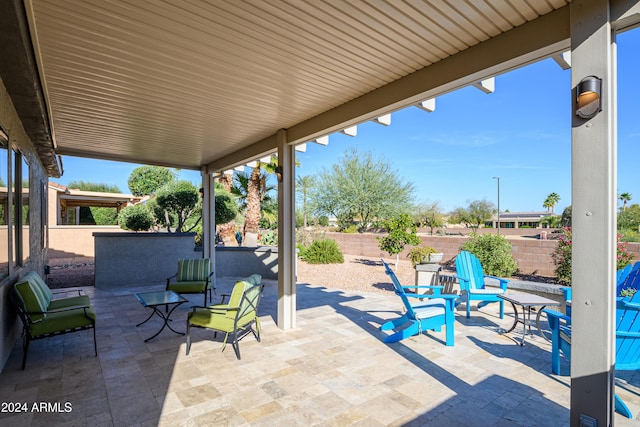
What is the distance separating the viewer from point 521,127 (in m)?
30.2

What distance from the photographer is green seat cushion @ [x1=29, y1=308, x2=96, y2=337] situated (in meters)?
3.71

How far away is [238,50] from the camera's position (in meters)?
2.80

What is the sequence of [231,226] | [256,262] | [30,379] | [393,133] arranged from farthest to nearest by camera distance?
1. [393,133]
2. [231,226]
3. [256,262]
4. [30,379]

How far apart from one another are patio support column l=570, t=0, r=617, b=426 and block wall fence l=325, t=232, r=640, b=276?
860 centimetres

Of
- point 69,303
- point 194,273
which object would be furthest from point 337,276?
point 69,303

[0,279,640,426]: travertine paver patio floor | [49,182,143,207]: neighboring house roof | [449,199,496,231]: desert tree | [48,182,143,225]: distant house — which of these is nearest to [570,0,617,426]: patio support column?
[0,279,640,426]: travertine paver patio floor

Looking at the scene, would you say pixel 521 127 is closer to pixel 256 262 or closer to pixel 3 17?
pixel 256 262

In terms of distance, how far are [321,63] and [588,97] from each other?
6.58ft

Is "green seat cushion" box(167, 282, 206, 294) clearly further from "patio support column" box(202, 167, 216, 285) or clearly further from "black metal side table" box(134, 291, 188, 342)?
"patio support column" box(202, 167, 216, 285)

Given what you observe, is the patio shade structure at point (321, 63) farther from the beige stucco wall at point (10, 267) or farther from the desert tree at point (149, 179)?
the desert tree at point (149, 179)

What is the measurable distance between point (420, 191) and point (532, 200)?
22846 millimetres

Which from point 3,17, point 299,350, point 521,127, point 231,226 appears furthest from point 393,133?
point 3,17

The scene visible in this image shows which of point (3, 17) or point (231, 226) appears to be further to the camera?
point (231, 226)

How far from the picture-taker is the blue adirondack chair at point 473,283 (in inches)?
214
